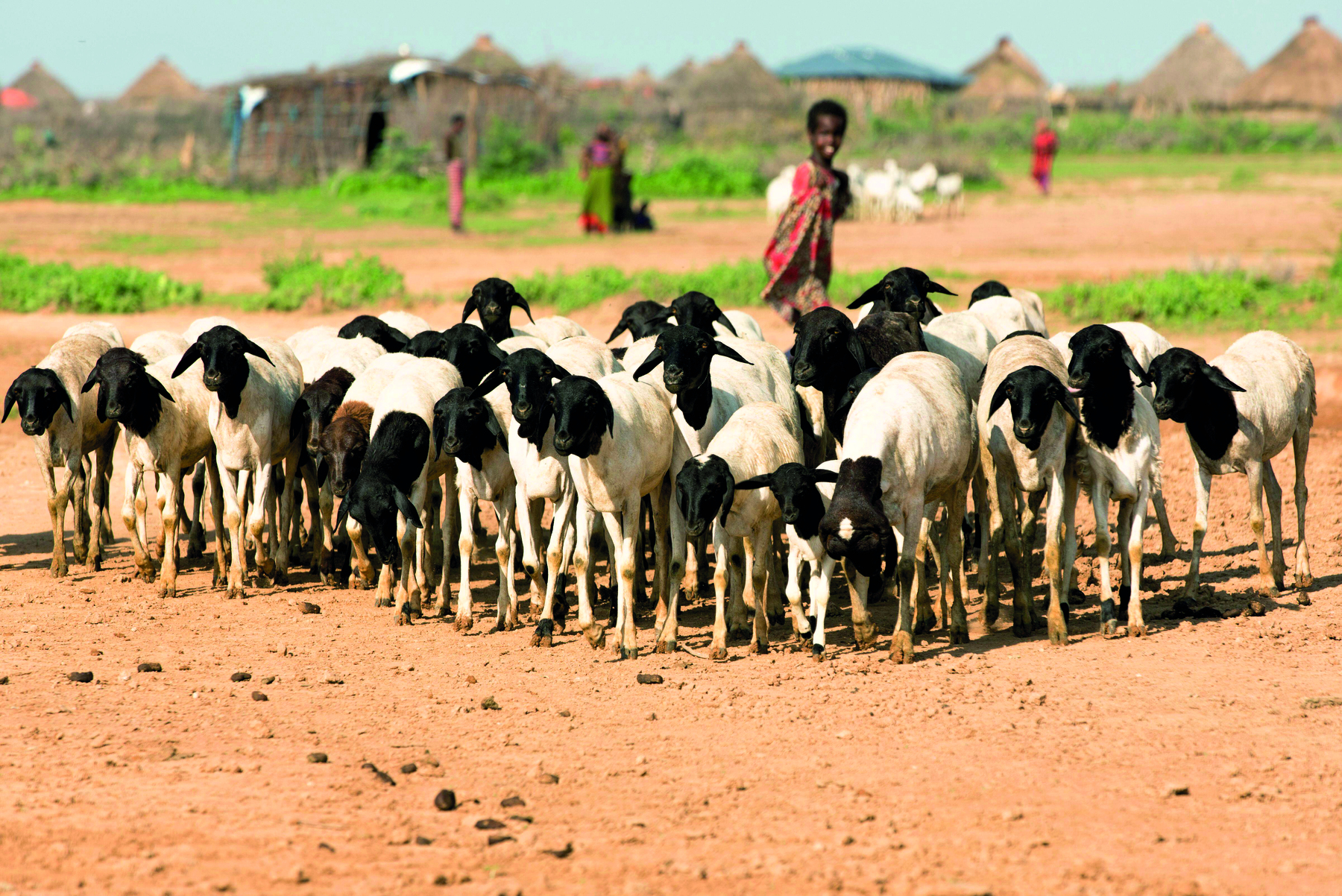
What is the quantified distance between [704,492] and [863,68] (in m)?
78.0

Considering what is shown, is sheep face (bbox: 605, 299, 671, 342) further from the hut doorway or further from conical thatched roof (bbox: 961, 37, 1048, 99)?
conical thatched roof (bbox: 961, 37, 1048, 99)

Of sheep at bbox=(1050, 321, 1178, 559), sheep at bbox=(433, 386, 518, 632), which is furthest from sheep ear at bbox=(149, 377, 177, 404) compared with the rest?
sheep at bbox=(1050, 321, 1178, 559)

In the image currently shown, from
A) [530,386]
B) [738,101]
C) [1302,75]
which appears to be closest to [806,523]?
[530,386]

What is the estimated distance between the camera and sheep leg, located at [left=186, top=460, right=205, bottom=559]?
10.5m

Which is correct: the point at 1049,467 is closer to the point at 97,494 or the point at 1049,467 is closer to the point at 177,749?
the point at 177,749

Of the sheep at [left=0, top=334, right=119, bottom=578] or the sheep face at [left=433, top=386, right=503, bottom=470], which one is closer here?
the sheep face at [left=433, top=386, right=503, bottom=470]

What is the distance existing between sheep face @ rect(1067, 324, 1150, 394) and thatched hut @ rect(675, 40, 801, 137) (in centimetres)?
4452

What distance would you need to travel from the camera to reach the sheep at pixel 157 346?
33.6 feet

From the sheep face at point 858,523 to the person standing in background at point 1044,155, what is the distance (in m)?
28.3

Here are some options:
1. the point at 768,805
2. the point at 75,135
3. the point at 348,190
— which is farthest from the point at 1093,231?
the point at 75,135

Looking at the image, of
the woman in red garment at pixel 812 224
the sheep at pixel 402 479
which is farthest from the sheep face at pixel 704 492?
the woman in red garment at pixel 812 224

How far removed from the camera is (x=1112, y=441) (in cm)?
774

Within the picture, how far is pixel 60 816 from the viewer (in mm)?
5262

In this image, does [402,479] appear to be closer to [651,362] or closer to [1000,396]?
[651,362]
